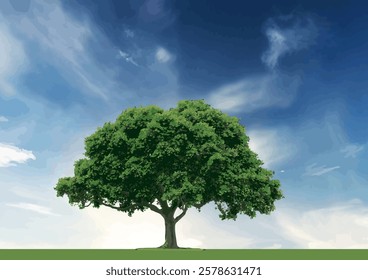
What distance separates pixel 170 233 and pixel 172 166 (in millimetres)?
6784

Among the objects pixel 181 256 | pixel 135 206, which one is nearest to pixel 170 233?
pixel 135 206

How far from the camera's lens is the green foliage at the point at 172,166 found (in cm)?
4353

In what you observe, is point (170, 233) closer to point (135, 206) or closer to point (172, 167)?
point (135, 206)

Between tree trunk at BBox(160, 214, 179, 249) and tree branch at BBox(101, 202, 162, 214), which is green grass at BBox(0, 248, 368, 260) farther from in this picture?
tree branch at BBox(101, 202, 162, 214)

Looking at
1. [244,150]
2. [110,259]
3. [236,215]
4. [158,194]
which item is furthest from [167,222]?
[110,259]

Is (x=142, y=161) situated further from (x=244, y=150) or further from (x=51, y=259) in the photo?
(x=51, y=259)

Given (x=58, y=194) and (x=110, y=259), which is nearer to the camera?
(x=110, y=259)

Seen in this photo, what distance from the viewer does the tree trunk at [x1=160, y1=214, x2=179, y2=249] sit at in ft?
153

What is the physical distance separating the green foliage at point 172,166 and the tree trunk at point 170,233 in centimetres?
102

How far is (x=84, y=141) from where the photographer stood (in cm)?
4741

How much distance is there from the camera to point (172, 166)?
44031 millimetres

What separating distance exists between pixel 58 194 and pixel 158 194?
28.8ft
